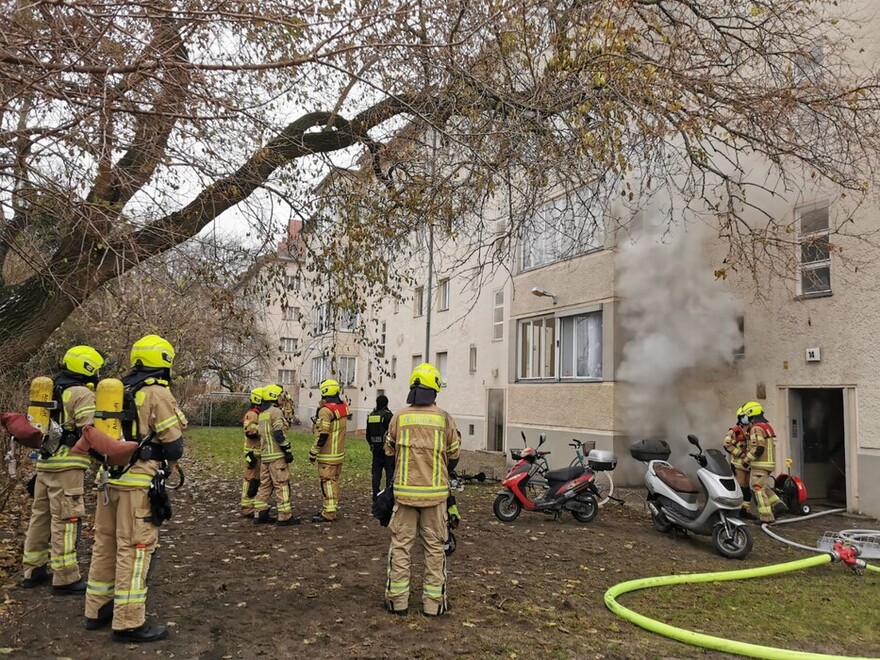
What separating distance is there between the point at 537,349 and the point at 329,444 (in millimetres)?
7923

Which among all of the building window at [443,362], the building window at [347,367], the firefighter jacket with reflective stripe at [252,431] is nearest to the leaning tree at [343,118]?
the firefighter jacket with reflective stripe at [252,431]

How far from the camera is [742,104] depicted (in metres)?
7.35

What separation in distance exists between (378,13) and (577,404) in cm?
961

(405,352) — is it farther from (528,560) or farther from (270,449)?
(528,560)

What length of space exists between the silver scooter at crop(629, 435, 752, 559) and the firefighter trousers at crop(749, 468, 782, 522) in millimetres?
1574

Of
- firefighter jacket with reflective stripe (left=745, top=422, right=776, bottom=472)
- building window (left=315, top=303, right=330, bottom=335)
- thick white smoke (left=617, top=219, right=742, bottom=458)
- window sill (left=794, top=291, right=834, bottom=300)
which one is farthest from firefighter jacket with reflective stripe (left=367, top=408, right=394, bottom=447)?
window sill (left=794, top=291, right=834, bottom=300)

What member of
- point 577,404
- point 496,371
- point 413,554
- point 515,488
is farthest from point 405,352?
point 413,554

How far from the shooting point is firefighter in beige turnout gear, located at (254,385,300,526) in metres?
8.31

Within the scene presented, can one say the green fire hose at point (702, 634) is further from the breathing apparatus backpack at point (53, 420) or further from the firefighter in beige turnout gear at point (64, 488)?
the breathing apparatus backpack at point (53, 420)

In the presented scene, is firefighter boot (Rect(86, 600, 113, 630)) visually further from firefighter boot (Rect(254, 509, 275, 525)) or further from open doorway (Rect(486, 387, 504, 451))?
open doorway (Rect(486, 387, 504, 451))

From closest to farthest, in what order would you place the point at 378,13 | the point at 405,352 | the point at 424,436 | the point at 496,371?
1. the point at 424,436
2. the point at 378,13
3. the point at 496,371
4. the point at 405,352

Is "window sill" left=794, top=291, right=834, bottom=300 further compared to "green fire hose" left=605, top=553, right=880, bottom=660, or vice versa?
"window sill" left=794, top=291, right=834, bottom=300

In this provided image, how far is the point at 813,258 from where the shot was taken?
10.5 metres

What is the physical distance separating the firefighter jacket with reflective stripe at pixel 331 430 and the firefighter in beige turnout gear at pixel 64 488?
3.26 meters
